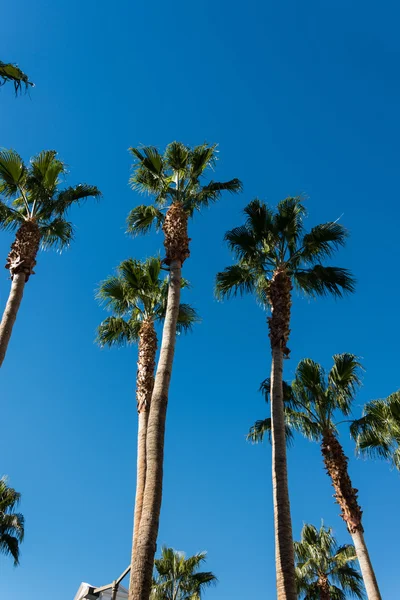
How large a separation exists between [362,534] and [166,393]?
7.90 meters

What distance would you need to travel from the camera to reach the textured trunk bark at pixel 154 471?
7320mm

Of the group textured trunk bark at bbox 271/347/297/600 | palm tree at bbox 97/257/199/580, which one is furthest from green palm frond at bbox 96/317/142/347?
textured trunk bark at bbox 271/347/297/600

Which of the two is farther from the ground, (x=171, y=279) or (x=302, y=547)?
(x=171, y=279)

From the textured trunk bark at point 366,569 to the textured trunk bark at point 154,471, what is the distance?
7.59m

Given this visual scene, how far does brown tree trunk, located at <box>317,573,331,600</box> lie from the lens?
18.0m

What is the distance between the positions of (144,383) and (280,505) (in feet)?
18.0

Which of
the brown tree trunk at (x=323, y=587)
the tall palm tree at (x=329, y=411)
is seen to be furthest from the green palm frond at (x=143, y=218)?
the brown tree trunk at (x=323, y=587)

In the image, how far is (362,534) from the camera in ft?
45.2

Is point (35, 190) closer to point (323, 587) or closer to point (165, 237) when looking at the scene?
point (165, 237)

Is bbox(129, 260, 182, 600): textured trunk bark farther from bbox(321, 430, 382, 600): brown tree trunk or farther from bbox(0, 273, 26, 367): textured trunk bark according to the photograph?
bbox(321, 430, 382, 600): brown tree trunk

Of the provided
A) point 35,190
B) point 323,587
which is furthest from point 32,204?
point 323,587

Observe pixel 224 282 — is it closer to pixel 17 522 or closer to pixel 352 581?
pixel 352 581

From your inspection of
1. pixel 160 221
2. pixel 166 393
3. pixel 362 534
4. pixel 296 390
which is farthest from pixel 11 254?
pixel 362 534

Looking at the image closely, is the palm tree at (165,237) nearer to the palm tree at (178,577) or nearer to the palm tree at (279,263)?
the palm tree at (279,263)
